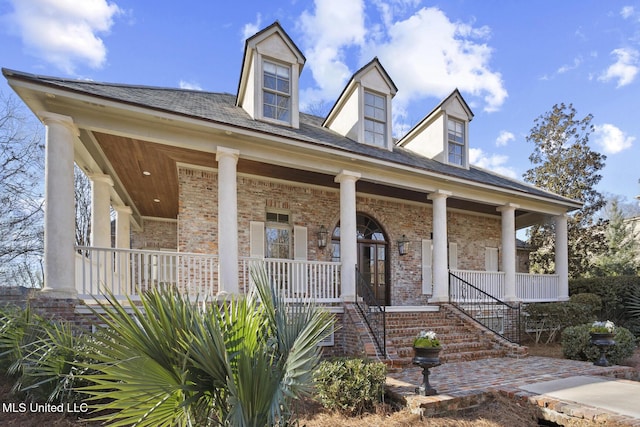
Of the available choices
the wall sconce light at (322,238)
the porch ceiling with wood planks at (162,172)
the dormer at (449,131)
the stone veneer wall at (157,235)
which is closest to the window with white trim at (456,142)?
the dormer at (449,131)

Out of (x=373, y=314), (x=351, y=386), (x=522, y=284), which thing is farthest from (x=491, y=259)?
(x=351, y=386)

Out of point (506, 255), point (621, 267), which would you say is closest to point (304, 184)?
point (506, 255)

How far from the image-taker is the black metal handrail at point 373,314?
7.27 m

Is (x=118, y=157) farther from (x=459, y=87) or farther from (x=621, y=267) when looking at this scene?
(x=621, y=267)

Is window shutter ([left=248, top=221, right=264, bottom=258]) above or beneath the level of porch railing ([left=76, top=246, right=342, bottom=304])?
above

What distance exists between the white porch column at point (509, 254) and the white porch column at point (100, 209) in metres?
12.1

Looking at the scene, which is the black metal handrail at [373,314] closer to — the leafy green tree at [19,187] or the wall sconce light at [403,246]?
the wall sconce light at [403,246]

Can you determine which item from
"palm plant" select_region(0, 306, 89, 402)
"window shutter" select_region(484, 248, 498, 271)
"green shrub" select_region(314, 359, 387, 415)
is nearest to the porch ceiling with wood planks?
"window shutter" select_region(484, 248, 498, 271)

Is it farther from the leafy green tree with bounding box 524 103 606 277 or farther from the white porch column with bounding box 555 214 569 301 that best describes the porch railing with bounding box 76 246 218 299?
the leafy green tree with bounding box 524 103 606 277

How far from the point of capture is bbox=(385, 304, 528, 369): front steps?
7820 mm

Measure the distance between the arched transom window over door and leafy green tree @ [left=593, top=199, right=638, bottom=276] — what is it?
524 inches

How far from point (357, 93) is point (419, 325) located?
680 cm

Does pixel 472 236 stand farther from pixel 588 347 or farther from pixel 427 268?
pixel 588 347

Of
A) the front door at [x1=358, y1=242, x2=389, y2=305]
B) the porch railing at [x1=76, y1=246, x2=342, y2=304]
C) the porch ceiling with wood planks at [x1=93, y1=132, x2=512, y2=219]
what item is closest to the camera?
the porch railing at [x1=76, y1=246, x2=342, y2=304]
